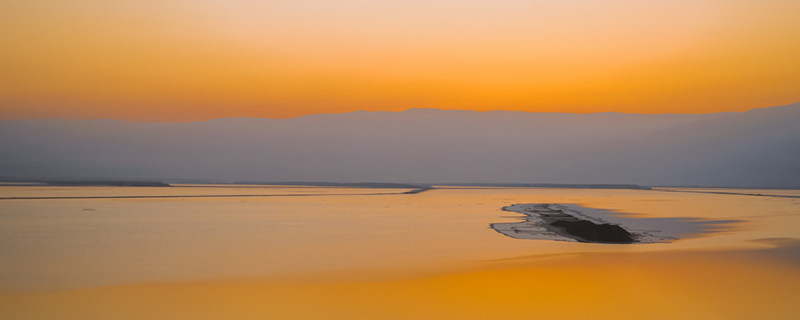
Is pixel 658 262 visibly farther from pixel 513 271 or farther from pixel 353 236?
pixel 353 236

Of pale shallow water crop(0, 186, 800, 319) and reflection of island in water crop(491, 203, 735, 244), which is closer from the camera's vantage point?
pale shallow water crop(0, 186, 800, 319)

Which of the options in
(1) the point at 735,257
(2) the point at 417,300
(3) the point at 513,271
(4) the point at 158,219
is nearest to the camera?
(2) the point at 417,300

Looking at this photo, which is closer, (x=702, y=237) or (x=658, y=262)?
(x=658, y=262)

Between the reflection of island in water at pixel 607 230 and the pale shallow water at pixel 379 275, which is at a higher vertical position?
the reflection of island in water at pixel 607 230

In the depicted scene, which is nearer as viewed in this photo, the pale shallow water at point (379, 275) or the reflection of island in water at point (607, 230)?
the pale shallow water at point (379, 275)

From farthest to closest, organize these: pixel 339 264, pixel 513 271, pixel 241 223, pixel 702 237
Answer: pixel 241 223, pixel 702 237, pixel 339 264, pixel 513 271

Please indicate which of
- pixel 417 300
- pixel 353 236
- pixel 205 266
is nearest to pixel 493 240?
pixel 353 236

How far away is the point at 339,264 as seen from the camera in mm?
17062

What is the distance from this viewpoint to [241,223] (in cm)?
3123

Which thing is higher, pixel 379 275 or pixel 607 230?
pixel 607 230

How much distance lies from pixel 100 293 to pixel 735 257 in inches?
566

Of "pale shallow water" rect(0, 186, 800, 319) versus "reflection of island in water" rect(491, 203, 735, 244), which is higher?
"reflection of island in water" rect(491, 203, 735, 244)

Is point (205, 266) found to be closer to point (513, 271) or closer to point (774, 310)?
point (513, 271)

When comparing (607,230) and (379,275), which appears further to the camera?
(607,230)
